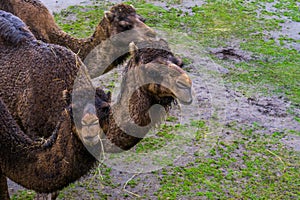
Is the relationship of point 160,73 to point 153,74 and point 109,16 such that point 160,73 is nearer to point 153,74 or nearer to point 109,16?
point 153,74

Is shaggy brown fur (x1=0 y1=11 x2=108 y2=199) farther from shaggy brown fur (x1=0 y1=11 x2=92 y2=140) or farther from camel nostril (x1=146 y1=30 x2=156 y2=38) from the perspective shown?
camel nostril (x1=146 y1=30 x2=156 y2=38)

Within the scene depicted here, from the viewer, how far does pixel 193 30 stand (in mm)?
10031

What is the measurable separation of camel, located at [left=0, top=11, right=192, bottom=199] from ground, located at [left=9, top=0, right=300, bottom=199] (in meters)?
1.17

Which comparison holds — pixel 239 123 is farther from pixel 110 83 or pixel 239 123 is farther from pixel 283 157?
pixel 110 83

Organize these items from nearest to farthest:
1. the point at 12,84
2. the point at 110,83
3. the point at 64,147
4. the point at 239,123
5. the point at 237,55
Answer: the point at 64,147 < the point at 12,84 < the point at 239,123 < the point at 110,83 < the point at 237,55

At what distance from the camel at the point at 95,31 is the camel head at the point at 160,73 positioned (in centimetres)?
81

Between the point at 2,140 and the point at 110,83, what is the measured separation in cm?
364

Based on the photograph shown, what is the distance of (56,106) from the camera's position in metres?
4.98

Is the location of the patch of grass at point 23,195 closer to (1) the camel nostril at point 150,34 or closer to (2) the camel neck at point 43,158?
(2) the camel neck at point 43,158

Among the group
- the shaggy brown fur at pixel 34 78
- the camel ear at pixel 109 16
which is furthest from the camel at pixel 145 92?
the camel ear at pixel 109 16

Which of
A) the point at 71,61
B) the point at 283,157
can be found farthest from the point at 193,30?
the point at 71,61

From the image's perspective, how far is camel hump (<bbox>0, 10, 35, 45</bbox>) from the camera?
537cm

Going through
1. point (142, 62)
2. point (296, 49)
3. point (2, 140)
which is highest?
point (142, 62)

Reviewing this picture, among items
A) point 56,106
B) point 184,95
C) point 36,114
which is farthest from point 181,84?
point 36,114
